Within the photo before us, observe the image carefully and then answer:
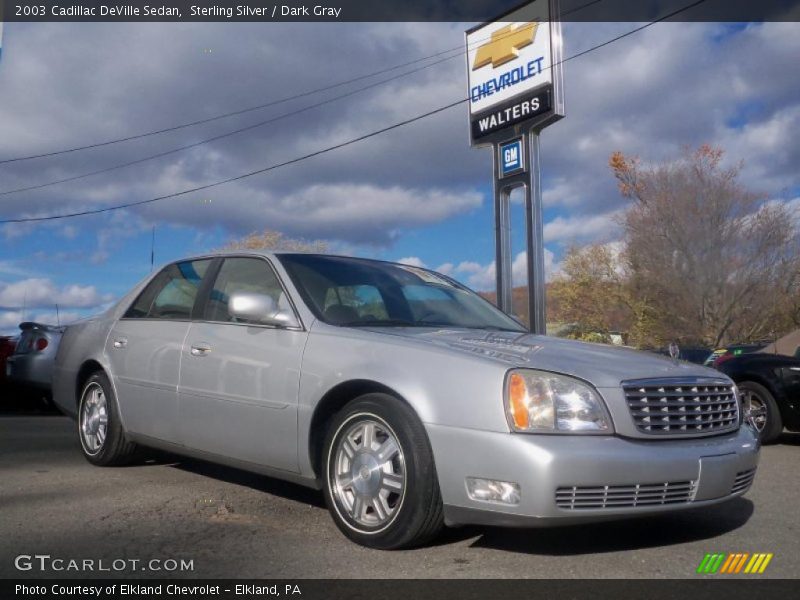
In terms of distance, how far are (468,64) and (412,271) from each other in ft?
59.8

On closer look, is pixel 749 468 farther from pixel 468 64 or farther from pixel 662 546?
pixel 468 64

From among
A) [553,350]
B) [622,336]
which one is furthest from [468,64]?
[622,336]

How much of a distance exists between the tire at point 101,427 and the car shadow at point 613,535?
9.08 feet

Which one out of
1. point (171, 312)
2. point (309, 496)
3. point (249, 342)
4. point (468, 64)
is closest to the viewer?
point (249, 342)

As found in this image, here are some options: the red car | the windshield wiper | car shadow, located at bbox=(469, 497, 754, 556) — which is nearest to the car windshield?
the windshield wiper

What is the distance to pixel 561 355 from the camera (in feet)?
12.7

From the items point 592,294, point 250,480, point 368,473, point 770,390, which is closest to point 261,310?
point 368,473

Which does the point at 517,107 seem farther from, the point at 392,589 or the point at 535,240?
the point at 392,589

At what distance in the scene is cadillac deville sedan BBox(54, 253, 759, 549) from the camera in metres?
3.42

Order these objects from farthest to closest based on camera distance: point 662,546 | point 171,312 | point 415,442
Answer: point 171,312, point 662,546, point 415,442

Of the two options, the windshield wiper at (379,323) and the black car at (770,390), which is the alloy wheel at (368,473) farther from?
the black car at (770,390)

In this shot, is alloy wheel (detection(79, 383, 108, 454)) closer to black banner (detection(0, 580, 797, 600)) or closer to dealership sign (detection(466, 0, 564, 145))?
black banner (detection(0, 580, 797, 600))

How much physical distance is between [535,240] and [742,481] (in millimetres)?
16389

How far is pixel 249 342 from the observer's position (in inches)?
180
